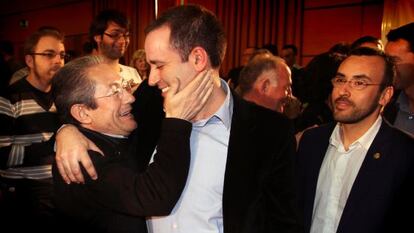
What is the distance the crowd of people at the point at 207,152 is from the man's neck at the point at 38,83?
1016 mm

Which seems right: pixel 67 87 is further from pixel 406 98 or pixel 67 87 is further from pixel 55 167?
pixel 406 98

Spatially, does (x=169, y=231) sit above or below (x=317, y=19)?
below

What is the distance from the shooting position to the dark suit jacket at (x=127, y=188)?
4.10 ft

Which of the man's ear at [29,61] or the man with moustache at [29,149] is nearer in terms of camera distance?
the man with moustache at [29,149]

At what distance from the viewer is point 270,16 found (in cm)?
709

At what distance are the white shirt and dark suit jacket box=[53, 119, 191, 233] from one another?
2.53ft

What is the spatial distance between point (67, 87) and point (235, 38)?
638cm

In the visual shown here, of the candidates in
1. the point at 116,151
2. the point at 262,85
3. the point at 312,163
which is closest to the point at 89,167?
the point at 116,151

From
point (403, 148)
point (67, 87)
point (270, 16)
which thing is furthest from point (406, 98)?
point (270, 16)

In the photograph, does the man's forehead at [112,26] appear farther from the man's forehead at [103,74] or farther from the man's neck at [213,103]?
the man's neck at [213,103]

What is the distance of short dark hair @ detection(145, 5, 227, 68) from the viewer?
1460 mm

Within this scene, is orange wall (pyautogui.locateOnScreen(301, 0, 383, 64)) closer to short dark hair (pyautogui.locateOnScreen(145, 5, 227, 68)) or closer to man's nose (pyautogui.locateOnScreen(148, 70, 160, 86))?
short dark hair (pyautogui.locateOnScreen(145, 5, 227, 68))

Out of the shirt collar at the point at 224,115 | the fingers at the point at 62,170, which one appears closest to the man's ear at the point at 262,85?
the shirt collar at the point at 224,115

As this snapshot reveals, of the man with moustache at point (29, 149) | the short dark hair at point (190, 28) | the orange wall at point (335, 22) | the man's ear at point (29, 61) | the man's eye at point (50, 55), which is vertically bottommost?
the man with moustache at point (29, 149)
